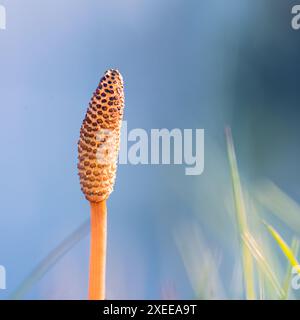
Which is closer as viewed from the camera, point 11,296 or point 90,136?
point 90,136

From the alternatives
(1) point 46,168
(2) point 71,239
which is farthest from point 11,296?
(1) point 46,168

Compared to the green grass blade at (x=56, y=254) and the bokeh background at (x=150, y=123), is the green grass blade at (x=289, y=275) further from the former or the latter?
the green grass blade at (x=56, y=254)

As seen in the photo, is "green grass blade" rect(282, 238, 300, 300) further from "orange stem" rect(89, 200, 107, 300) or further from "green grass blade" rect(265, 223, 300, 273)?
"orange stem" rect(89, 200, 107, 300)

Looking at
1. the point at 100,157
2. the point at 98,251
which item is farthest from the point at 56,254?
the point at 100,157

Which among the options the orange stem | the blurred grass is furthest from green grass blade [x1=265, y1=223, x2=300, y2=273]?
the orange stem

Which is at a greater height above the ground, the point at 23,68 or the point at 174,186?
the point at 23,68

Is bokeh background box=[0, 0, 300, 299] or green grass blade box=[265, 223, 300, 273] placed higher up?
bokeh background box=[0, 0, 300, 299]
